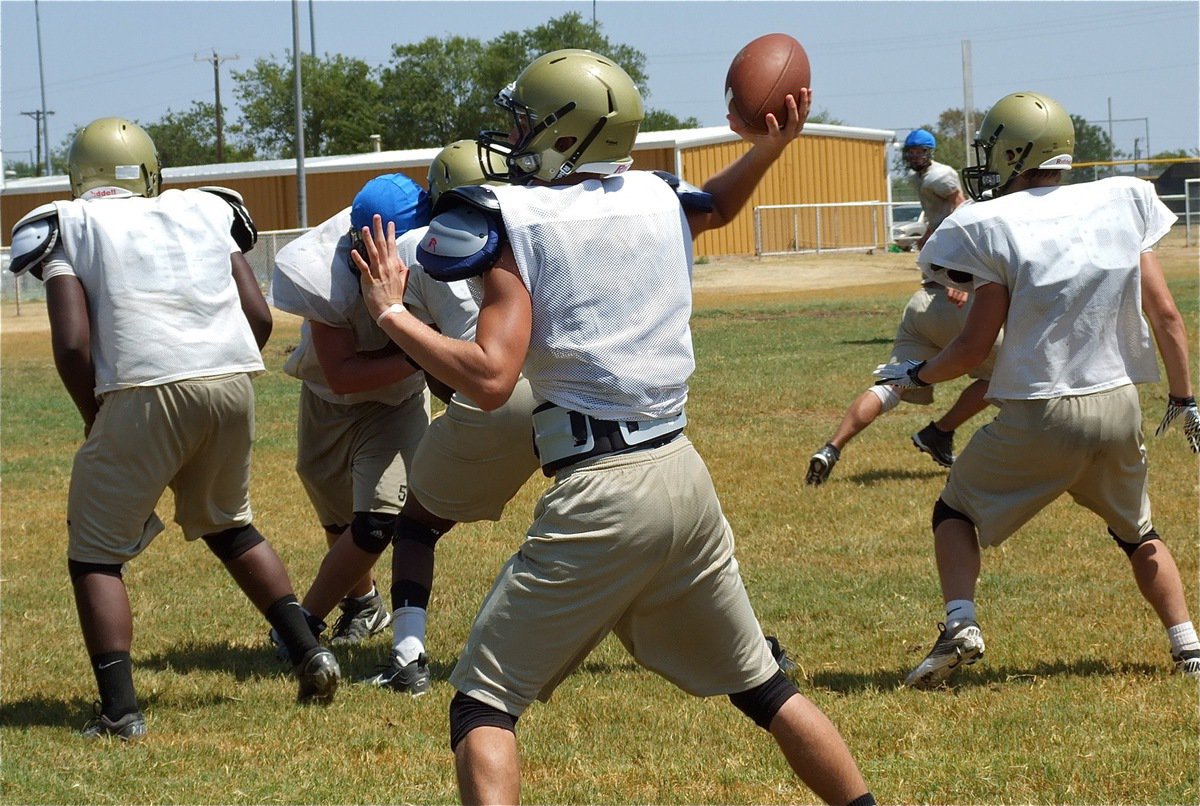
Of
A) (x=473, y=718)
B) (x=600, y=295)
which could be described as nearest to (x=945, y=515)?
(x=600, y=295)

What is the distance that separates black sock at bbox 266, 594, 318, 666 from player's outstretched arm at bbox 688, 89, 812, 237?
2.27m

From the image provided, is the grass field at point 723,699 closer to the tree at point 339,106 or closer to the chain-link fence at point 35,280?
the chain-link fence at point 35,280

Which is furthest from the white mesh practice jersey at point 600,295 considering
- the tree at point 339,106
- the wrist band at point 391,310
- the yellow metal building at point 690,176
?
the tree at point 339,106

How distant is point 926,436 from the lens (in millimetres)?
9188

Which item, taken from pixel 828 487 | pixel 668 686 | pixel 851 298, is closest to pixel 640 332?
pixel 668 686

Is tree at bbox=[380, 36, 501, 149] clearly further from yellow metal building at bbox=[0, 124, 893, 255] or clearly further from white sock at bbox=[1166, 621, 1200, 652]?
white sock at bbox=[1166, 621, 1200, 652]

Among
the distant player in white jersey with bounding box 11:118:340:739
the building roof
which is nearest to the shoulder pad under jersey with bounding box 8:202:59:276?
the distant player in white jersey with bounding box 11:118:340:739

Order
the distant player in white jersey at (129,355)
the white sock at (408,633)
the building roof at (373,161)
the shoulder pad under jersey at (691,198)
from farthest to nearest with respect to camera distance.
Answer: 1. the building roof at (373,161)
2. the white sock at (408,633)
3. the distant player in white jersey at (129,355)
4. the shoulder pad under jersey at (691,198)

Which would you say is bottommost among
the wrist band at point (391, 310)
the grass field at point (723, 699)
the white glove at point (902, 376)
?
the grass field at point (723, 699)

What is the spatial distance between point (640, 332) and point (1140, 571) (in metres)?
2.73

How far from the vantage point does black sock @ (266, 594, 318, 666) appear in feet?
17.5

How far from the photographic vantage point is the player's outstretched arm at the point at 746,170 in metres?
4.06

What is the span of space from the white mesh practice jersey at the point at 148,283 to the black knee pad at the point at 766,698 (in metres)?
2.42

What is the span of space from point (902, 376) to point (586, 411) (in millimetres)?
2229
